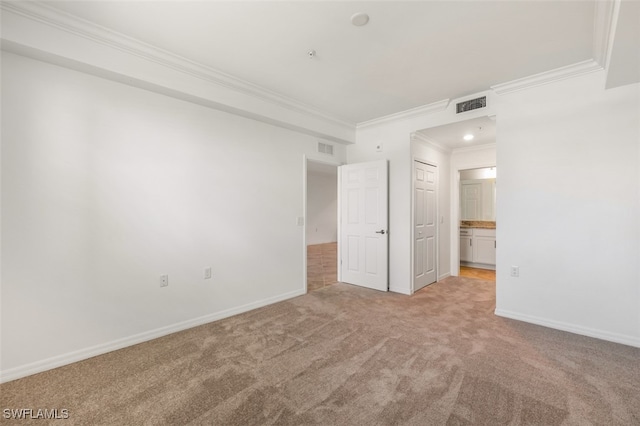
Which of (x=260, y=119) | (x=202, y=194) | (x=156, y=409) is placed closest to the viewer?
(x=156, y=409)

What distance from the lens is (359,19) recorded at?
2121 millimetres

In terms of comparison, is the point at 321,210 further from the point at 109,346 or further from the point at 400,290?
the point at 109,346

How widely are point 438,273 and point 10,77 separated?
576cm

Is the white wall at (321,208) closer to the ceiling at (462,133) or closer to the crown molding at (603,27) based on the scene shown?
the ceiling at (462,133)

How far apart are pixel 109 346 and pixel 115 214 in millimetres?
1207

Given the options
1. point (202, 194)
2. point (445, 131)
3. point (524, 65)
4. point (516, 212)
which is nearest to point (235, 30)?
point (202, 194)

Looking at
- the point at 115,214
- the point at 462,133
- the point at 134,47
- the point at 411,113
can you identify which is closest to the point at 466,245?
the point at 462,133

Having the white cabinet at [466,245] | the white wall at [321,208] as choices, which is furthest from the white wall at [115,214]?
the white wall at [321,208]

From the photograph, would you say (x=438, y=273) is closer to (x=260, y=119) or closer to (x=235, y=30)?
(x=260, y=119)

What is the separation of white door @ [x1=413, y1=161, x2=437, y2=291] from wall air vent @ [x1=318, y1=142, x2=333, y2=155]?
4.56 ft

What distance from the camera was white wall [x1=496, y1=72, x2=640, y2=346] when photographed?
2.62m

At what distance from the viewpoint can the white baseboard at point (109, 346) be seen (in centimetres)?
211

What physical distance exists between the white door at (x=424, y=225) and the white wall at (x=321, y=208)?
17.4 ft

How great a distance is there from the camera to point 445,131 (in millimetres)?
4078
